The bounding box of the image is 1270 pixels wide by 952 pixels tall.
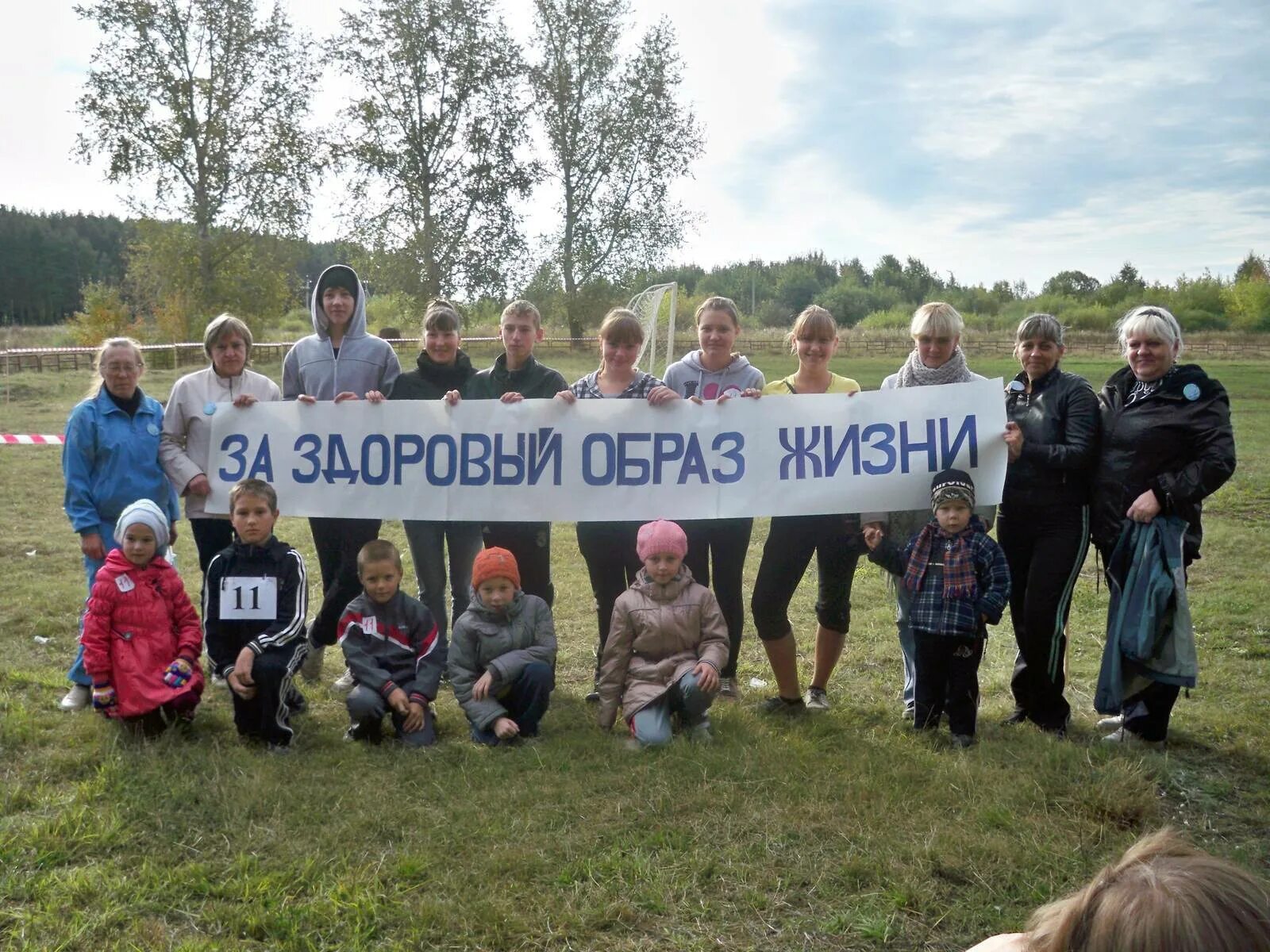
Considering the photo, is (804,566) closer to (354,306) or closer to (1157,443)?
(1157,443)

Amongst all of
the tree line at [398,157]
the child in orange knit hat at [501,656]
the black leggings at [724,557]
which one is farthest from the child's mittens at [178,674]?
the tree line at [398,157]

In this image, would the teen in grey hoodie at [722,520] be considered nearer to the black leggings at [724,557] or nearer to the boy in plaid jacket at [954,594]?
the black leggings at [724,557]

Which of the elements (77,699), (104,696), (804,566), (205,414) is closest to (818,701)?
(804,566)

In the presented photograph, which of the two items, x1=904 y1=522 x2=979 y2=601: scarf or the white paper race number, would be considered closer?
x1=904 y1=522 x2=979 y2=601: scarf

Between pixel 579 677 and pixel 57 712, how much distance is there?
2826 millimetres

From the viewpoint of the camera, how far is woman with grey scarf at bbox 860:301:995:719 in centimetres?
514

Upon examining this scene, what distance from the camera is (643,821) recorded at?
402 centimetres

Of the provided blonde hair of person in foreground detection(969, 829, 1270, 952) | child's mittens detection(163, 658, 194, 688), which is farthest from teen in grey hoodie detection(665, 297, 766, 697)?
blonde hair of person in foreground detection(969, 829, 1270, 952)

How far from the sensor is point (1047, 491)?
4953 mm

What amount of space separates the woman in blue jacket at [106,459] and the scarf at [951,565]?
12.4 ft

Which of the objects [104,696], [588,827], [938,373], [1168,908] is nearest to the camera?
[1168,908]

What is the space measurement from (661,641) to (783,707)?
0.91m

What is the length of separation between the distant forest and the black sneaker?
3099cm

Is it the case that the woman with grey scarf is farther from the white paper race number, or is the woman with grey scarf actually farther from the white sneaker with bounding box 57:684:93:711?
the white sneaker with bounding box 57:684:93:711
